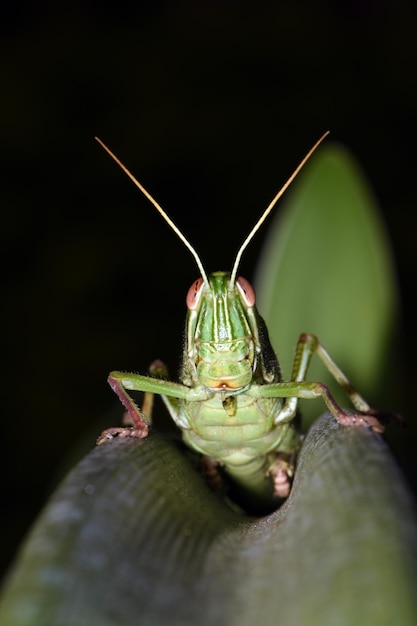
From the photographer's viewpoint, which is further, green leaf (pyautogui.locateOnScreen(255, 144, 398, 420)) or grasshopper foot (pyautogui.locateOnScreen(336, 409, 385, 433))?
green leaf (pyautogui.locateOnScreen(255, 144, 398, 420))

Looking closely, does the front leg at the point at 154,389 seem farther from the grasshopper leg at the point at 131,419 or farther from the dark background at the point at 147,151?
the dark background at the point at 147,151

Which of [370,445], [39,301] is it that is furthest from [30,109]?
[370,445]

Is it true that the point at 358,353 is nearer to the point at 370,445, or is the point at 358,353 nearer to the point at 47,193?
the point at 370,445

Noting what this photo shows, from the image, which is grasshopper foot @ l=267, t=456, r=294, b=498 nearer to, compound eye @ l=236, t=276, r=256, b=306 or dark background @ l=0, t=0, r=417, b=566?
compound eye @ l=236, t=276, r=256, b=306

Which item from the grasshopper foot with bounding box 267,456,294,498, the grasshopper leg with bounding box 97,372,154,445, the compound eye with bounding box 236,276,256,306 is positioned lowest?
the grasshopper foot with bounding box 267,456,294,498

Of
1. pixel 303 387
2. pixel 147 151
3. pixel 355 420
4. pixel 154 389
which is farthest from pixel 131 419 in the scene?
pixel 147 151

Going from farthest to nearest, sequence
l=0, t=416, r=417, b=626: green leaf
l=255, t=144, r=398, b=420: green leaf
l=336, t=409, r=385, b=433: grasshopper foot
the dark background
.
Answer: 1. the dark background
2. l=255, t=144, r=398, b=420: green leaf
3. l=336, t=409, r=385, b=433: grasshopper foot
4. l=0, t=416, r=417, b=626: green leaf

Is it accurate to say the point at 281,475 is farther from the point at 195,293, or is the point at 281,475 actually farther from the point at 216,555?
the point at 216,555

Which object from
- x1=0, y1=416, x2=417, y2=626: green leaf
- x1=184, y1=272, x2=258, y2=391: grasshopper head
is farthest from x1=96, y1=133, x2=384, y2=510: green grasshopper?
x1=0, y1=416, x2=417, y2=626: green leaf
